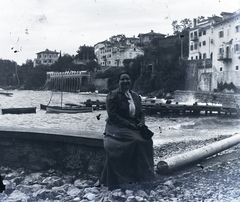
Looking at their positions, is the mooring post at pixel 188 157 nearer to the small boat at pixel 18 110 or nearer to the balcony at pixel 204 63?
the small boat at pixel 18 110

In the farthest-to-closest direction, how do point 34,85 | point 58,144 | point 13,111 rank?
1. point 34,85
2. point 13,111
3. point 58,144

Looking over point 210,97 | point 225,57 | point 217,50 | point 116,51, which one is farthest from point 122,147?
point 116,51

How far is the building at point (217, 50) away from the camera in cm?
4500

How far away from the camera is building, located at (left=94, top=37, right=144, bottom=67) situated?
301ft

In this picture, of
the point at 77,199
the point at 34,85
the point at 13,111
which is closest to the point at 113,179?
the point at 77,199

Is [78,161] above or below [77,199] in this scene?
above

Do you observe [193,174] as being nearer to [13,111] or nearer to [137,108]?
[137,108]

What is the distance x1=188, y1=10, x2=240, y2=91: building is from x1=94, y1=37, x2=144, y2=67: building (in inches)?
1256

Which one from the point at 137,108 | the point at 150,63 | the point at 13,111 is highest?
the point at 150,63

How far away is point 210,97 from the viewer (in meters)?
40.4

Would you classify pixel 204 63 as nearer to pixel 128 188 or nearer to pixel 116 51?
pixel 116 51

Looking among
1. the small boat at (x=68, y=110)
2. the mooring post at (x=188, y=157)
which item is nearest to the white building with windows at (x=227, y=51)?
the small boat at (x=68, y=110)

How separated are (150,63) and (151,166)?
221 ft

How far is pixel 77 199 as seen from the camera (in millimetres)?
5293
